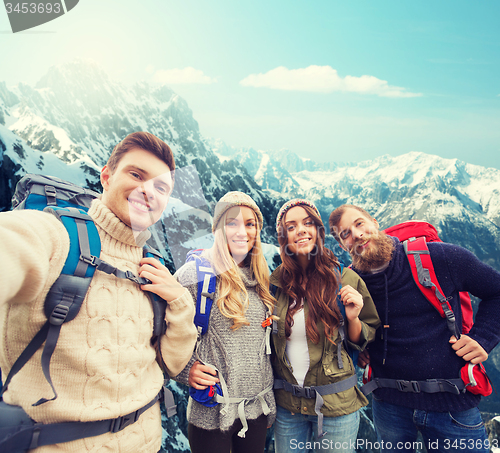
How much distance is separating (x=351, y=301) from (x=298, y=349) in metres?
1.14

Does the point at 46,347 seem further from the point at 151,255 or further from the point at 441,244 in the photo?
the point at 441,244

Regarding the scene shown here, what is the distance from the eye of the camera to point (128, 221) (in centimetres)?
302

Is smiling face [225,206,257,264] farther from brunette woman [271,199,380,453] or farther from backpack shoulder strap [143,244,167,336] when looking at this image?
backpack shoulder strap [143,244,167,336]

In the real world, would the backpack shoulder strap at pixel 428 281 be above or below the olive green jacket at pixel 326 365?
above

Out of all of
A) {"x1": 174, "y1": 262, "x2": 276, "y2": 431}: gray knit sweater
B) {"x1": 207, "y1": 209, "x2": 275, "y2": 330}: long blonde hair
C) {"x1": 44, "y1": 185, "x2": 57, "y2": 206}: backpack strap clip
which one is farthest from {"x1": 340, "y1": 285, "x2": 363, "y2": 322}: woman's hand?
{"x1": 44, "y1": 185, "x2": 57, "y2": 206}: backpack strap clip

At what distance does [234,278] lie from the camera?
440 centimetres

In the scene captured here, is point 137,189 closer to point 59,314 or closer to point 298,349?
point 59,314

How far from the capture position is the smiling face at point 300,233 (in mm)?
4871

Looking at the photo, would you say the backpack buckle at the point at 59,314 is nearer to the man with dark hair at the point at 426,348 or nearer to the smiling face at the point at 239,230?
the smiling face at the point at 239,230

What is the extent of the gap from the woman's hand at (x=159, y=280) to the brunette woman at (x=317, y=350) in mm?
2102

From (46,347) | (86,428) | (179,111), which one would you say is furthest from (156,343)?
(179,111)

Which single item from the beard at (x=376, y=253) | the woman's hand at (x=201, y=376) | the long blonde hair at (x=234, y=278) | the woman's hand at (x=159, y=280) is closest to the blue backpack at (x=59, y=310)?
the woman's hand at (x=159, y=280)

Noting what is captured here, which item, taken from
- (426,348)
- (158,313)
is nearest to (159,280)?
(158,313)

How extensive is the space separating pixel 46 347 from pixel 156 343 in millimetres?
1201
